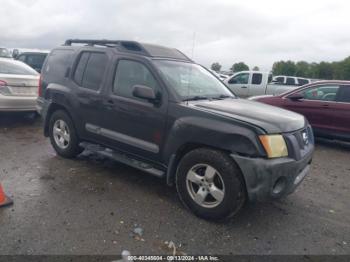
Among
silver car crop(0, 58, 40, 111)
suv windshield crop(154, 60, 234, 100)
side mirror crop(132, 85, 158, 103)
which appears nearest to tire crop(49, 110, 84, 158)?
side mirror crop(132, 85, 158, 103)

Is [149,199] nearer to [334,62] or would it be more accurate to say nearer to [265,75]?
[265,75]

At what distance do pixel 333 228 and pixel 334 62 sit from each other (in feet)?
143

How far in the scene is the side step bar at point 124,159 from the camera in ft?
12.4

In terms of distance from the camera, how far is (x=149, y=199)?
382cm

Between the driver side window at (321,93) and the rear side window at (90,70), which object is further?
the driver side window at (321,93)

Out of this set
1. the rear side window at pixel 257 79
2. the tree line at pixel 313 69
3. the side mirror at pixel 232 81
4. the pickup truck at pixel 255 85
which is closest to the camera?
the pickup truck at pixel 255 85

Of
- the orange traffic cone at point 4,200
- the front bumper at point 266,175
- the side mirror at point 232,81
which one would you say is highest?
the side mirror at point 232,81

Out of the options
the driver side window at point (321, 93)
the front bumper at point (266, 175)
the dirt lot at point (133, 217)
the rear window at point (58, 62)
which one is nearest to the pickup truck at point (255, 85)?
the driver side window at point (321, 93)

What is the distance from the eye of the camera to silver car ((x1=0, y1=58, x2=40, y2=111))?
6738 mm

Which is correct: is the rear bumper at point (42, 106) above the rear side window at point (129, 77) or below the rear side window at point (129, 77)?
below

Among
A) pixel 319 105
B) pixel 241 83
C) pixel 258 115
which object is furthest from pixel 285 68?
pixel 258 115

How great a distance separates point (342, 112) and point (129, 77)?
4.92m

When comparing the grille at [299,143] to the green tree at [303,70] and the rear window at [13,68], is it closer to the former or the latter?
the rear window at [13,68]

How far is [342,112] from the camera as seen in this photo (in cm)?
661
